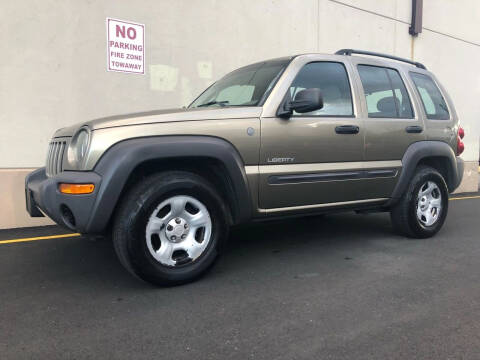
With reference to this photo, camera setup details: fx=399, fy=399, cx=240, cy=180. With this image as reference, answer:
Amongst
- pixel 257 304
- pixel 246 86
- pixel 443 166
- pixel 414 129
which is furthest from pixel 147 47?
pixel 257 304

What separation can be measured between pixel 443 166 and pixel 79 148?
13.0ft

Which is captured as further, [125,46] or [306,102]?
[125,46]

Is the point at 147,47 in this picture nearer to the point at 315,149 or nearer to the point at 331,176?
the point at 315,149

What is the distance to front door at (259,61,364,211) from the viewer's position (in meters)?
3.29

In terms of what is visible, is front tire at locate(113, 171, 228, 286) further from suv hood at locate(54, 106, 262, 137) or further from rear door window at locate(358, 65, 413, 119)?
rear door window at locate(358, 65, 413, 119)

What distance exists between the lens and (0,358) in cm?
200

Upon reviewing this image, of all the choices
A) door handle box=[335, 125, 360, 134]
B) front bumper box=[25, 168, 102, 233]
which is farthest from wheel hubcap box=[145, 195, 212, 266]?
door handle box=[335, 125, 360, 134]

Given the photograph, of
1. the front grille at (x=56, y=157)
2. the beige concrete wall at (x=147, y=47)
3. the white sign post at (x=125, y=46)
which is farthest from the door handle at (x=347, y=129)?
the white sign post at (x=125, y=46)

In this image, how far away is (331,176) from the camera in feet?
11.8

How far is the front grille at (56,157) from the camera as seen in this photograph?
3.07 meters

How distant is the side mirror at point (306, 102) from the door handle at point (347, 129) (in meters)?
0.50

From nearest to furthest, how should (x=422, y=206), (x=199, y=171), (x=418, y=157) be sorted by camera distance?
1. (x=199, y=171)
2. (x=418, y=157)
3. (x=422, y=206)

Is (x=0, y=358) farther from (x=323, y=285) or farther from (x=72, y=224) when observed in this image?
(x=323, y=285)

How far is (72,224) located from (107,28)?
399 centimetres
